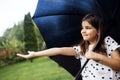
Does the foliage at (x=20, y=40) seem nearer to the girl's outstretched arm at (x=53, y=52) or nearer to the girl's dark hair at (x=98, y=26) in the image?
the girl's outstretched arm at (x=53, y=52)

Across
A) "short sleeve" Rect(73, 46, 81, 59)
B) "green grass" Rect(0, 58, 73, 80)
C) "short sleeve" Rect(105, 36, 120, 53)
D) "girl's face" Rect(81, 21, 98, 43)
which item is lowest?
"green grass" Rect(0, 58, 73, 80)

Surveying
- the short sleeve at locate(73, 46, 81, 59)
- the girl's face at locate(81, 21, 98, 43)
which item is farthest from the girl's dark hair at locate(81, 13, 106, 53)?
the short sleeve at locate(73, 46, 81, 59)

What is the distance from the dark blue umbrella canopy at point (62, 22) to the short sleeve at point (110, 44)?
0.23 metres

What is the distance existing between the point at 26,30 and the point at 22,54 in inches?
8.1

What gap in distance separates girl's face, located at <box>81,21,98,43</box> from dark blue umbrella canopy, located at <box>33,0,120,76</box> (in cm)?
6

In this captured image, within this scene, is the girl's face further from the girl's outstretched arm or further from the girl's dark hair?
the girl's outstretched arm

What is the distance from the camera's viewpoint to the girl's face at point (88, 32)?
2943mm

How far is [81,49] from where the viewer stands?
304 centimetres

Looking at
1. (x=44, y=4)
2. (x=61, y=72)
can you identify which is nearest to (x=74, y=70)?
(x=61, y=72)

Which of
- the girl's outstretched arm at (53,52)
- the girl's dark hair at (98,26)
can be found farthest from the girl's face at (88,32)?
the girl's outstretched arm at (53,52)

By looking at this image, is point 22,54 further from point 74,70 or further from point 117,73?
point 117,73

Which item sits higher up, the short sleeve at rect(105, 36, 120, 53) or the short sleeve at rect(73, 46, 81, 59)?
the short sleeve at rect(105, 36, 120, 53)

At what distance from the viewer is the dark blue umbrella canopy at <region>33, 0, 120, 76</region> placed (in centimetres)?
299

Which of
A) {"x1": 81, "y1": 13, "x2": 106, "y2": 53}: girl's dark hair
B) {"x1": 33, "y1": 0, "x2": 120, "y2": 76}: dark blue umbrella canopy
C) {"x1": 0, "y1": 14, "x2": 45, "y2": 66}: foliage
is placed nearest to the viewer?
{"x1": 81, "y1": 13, "x2": 106, "y2": 53}: girl's dark hair
